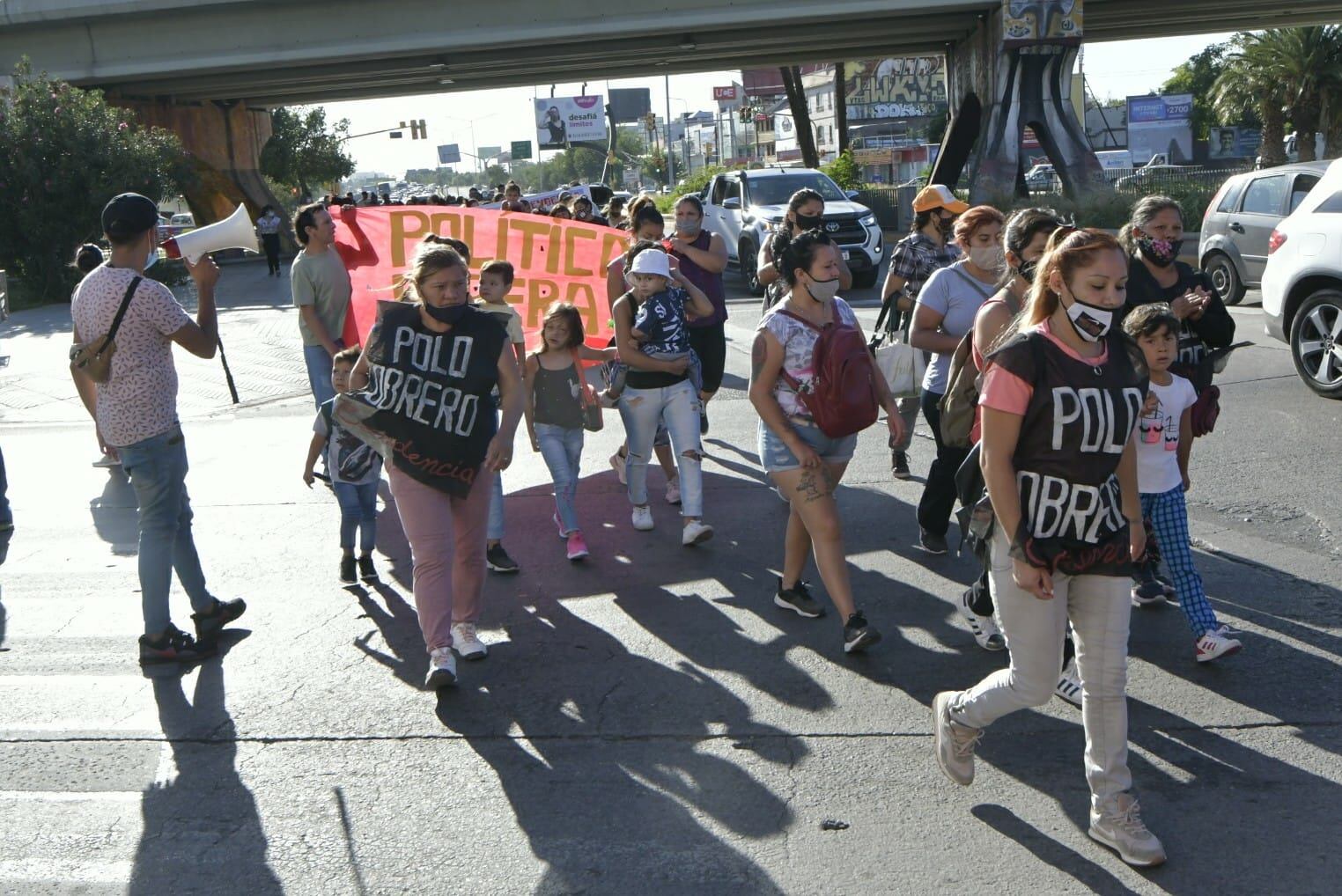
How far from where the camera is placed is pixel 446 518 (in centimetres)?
512

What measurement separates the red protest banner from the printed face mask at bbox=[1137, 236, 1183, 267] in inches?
163

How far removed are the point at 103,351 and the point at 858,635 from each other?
327 centimetres

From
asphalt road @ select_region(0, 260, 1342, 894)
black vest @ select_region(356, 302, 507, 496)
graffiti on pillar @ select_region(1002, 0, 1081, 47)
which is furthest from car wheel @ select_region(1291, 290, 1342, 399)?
graffiti on pillar @ select_region(1002, 0, 1081, 47)

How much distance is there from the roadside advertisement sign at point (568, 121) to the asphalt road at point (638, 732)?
9436 centimetres

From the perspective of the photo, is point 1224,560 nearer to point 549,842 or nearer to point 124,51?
point 549,842

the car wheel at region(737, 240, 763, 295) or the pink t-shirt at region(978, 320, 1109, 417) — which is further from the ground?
the pink t-shirt at region(978, 320, 1109, 417)

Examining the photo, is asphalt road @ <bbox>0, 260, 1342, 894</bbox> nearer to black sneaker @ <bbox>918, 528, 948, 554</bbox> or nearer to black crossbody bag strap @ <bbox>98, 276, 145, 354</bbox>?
black sneaker @ <bbox>918, 528, 948, 554</bbox>

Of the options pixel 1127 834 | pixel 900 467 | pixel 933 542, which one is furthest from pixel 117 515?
pixel 1127 834

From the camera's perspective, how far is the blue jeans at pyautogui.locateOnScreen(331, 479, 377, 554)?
6594mm

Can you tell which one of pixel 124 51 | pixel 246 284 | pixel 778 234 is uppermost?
pixel 124 51

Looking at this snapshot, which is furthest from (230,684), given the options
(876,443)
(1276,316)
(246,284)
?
(246,284)

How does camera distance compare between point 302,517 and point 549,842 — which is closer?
point 549,842

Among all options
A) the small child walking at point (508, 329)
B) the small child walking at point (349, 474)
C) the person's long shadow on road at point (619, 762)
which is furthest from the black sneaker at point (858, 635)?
the small child walking at point (349, 474)

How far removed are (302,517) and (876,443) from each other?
401cm
